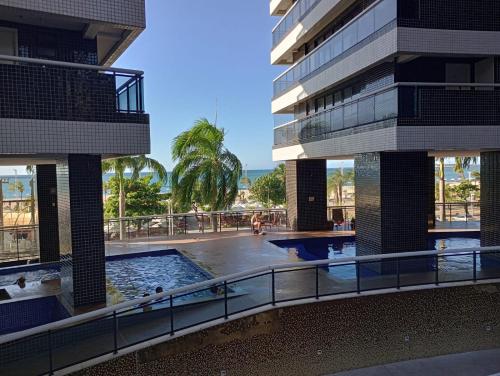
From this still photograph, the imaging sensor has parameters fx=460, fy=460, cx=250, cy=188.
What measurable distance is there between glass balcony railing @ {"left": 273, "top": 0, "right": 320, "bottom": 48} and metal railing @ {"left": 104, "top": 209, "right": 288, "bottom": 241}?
8591 millimetres

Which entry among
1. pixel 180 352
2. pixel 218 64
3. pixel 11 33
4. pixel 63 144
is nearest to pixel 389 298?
pixel 180 352

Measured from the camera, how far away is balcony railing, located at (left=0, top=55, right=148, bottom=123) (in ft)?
27.7

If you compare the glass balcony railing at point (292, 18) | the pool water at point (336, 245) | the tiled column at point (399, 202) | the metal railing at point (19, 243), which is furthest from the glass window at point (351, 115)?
the metal railing at point (19, 243)

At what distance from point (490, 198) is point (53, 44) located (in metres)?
13.1

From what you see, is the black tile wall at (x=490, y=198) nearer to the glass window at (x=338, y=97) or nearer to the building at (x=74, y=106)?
the glass window at (x=338, y=97)

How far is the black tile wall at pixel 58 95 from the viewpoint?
844 centimetres

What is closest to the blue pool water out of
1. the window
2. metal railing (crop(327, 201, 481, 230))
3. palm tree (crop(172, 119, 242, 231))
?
metal railing (crop(327, 201, 481, 230))

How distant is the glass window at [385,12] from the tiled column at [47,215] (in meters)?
11.0

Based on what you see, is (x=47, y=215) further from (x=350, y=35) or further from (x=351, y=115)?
(x=350, y=35)

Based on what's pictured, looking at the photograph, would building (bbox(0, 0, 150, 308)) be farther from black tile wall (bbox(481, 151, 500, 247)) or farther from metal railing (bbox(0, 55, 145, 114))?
black tile wall (bbox(481, 151, 500, 247))

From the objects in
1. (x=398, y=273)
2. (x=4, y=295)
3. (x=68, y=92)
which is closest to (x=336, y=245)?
(x=398, y=273)

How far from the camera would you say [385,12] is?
12.6 metres

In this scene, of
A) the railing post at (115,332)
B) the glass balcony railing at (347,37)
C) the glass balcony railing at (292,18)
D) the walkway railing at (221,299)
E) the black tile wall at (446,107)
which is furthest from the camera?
the glass balcony railing at (292,18)

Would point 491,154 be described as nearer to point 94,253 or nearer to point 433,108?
point 433,108
